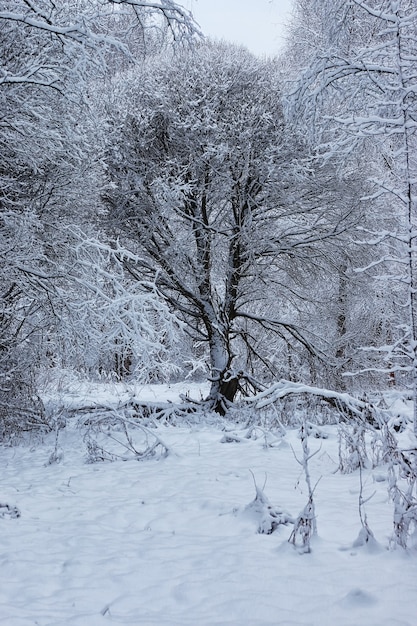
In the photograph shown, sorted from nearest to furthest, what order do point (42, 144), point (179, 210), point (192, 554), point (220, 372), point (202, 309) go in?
point (192, 554) → point (42, 144) → point (179, 210) → point (220, 372) → point (202, 309)

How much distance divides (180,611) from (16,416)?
6137 mm

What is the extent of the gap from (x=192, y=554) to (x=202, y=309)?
22.5ft

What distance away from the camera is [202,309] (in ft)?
32.8

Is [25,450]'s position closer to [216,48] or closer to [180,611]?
[180,611]

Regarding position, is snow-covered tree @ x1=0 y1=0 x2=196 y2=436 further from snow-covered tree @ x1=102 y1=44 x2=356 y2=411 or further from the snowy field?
the snowy field

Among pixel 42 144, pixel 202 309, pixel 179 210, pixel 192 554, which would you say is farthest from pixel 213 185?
pixel 192 554

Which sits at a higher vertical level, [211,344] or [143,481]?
[211,344]

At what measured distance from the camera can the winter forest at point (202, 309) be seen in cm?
304

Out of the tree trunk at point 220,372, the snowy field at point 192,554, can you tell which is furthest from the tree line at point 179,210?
the snowy field at point 192,554

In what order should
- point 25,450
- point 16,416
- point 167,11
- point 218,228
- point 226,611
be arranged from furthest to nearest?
point 218,228 < point 16,416 < point 25,450 < point 167,11 < point 226,611

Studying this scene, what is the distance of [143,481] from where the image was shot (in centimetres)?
523

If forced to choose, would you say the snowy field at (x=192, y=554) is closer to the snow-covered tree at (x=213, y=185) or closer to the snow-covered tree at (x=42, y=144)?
the snow-covered tree at (x=42, y=144)

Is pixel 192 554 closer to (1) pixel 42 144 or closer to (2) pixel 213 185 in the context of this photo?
(1) pixel 42 144

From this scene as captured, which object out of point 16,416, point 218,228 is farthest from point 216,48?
point 16,416
